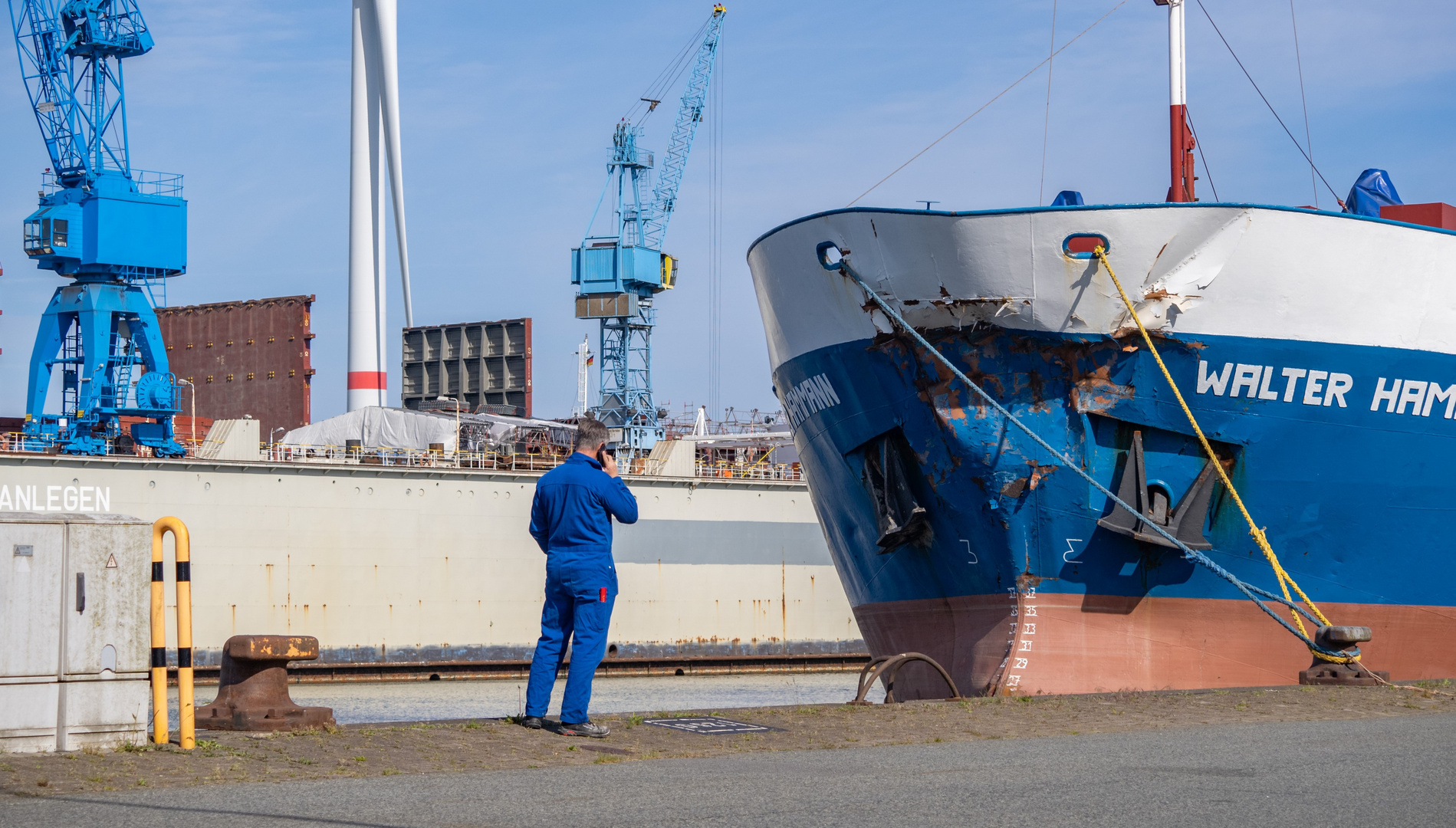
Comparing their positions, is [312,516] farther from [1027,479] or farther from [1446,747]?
[1446,747]

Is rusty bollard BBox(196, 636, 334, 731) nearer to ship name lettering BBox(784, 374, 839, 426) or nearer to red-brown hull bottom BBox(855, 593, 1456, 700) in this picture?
red-brown hull bottom BBox(855, 593, 1456, 700)

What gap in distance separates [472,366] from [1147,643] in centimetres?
4051

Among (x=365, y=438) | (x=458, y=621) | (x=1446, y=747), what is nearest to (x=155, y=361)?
(x=365, y=438)

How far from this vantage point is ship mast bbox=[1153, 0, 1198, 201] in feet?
47.5

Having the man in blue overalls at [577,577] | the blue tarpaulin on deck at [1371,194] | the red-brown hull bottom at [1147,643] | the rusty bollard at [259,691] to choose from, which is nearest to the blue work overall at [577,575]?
the man in blue overalls at [577,577]

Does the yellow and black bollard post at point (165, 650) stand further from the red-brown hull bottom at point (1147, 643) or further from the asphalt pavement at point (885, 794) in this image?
Answer: the red-brown hull bottom at point (1147, 643)

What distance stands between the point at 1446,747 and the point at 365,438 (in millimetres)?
40136

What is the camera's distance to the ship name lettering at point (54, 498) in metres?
28.8

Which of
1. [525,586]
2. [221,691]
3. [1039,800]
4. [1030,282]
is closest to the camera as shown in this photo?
[1039,800]

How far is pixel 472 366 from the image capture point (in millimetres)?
50000

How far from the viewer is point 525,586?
34.3 metres

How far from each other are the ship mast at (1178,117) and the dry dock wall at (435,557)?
21.3 meters

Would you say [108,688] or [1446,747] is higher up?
[108,688]

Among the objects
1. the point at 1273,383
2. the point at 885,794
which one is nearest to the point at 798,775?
the point at 885,794
